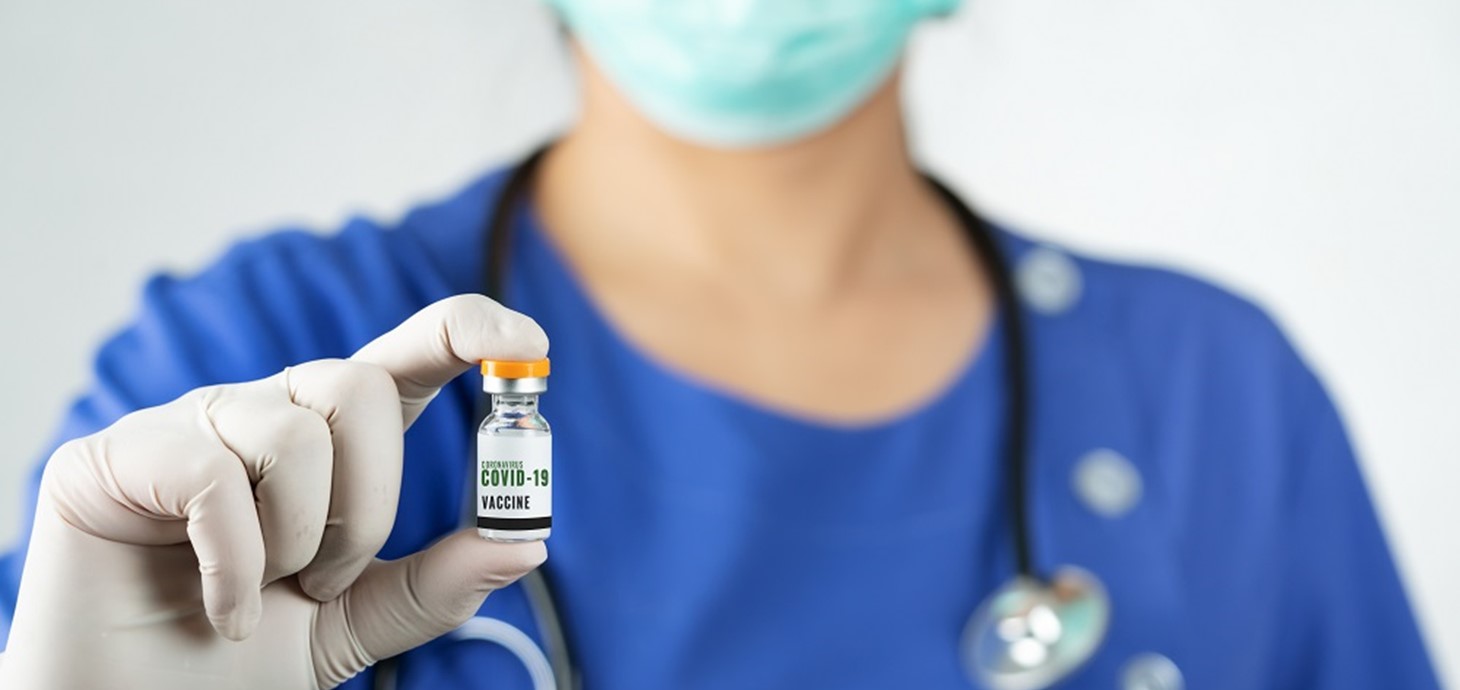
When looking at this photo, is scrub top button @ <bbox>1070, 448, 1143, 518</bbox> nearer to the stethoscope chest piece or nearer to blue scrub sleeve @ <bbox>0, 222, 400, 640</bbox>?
the stethoscope chest piece

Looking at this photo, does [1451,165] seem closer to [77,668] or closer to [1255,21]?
[1255,21]

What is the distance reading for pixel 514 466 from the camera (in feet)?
1.38

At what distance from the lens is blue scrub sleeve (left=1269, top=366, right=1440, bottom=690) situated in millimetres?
843

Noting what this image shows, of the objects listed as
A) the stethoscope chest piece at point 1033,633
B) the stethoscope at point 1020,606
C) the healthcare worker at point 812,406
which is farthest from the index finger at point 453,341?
the stethoscope chest piece at point 1033,633

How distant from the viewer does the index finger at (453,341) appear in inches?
16.6

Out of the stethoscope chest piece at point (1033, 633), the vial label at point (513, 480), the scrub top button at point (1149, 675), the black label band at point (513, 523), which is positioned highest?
the vial label at point (513, 480)

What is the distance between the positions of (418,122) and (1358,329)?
66cm

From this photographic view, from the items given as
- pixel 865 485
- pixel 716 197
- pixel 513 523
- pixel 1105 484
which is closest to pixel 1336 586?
pixel 1105 484

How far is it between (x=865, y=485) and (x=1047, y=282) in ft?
0.57

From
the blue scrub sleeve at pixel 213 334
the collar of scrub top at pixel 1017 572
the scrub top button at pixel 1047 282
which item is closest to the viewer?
the blue scrub sleeve at pixel 213 334

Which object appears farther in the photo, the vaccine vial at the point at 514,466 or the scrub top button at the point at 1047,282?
the scrub top button at the point at 1047,282

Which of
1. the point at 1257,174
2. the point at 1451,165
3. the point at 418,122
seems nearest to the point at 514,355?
the point at 418,122

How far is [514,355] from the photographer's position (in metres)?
0.42

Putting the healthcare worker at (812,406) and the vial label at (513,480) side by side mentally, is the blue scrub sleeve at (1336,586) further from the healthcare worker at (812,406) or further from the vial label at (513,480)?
the vial label at (513,480)
